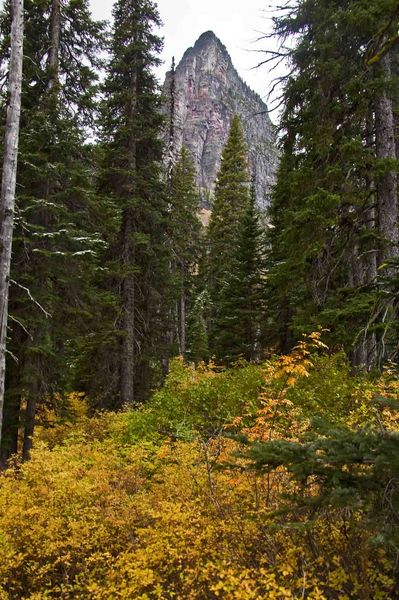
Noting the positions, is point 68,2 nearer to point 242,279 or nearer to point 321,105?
point 321,105

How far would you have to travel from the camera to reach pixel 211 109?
14162cm

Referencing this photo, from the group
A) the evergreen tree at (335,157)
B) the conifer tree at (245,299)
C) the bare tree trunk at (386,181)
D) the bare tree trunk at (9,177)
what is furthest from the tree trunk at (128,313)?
the conifer tree at (245,299)

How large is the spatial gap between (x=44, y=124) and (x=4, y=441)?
26.4 ft

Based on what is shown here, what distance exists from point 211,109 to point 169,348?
138342mm

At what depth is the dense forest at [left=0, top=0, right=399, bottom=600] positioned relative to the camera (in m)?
3.83

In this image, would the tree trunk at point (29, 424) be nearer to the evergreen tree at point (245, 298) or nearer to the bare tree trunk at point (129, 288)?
the bare tree trunk at point (129, 288)

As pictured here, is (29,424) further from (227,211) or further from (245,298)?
(227,211)

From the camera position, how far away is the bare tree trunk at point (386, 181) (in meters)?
8.75

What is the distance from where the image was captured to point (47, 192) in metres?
11.8

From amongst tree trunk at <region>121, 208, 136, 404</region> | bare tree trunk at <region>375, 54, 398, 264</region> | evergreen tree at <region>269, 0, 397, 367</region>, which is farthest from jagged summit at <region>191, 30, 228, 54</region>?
bare tree trunk at <region>375, 54, 398, 264</region>

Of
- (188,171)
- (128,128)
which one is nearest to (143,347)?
(128,128)

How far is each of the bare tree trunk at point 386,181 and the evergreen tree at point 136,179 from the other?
323 inches

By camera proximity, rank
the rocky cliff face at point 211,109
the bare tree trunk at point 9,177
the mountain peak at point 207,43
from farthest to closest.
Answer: the mountain peak at point 207,43
the rocky cliff face at point 211,109
the bare tree trunk at point 9,177

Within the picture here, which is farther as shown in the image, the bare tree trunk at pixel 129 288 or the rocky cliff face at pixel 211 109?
the rocky cliff face at pixel 211 109
